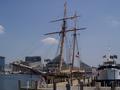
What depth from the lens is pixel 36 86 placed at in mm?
42969

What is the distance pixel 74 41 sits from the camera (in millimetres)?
78062

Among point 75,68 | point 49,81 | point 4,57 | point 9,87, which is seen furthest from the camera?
point 75,68

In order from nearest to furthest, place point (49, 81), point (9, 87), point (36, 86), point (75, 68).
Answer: point (36, 86), point (9, 87), point (49, 81), point (75, 68)

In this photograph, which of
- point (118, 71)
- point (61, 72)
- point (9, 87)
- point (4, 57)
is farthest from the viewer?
point (61, 72)

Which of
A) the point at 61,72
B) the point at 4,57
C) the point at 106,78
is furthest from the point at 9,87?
the point at 61,72

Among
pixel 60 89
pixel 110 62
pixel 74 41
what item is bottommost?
pixel 60 89

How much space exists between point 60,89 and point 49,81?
2103 cm

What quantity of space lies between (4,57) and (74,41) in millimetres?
24490

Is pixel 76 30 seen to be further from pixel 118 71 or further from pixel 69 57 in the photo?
pixel 118 71

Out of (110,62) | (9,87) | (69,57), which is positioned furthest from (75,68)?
(9,87)

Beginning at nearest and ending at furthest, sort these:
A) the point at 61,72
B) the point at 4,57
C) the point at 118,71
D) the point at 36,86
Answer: the point at 36,86 < the point at 118,71 < the point at 4,57 < the point at 61,72

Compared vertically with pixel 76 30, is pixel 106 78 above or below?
below

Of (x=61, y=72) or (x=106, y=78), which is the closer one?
(x=106, y=78)

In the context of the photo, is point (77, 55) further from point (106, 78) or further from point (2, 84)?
point (2, 84)
